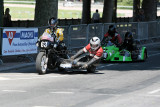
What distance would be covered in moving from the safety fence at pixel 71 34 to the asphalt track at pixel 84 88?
41.6 inches

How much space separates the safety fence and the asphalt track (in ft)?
3.47

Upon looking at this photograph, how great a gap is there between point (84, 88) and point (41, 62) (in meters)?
3.13

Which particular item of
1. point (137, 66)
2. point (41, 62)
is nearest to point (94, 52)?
point (41, 62)

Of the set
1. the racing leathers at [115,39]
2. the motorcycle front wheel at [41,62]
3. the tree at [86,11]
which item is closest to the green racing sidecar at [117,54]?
the racing leathers at [115,39]

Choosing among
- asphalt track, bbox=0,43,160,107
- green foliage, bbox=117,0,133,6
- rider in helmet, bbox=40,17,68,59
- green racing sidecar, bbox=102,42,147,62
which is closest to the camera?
asphalt track, bbox=0,43,160,107

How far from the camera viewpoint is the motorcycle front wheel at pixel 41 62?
16828 mm

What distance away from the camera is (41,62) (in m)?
16.9

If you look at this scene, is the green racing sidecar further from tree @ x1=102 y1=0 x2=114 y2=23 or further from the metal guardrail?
tree @ x1=102 y1=0 x2=114 y2=23

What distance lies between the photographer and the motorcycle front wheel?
1683 cm

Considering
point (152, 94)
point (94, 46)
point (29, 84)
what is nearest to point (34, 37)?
point (94, 46)

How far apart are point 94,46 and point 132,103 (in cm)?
617

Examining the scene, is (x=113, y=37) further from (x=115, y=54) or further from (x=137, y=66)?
(x=137, y=66)

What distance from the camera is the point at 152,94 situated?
43.1 feet

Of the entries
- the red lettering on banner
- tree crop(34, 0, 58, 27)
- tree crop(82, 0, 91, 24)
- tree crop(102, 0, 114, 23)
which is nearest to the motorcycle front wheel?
the red lettering on banner
